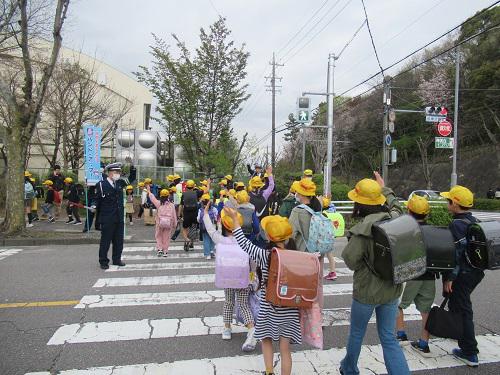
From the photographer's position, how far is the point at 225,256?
4.48 metres

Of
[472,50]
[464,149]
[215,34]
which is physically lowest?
[464,149]

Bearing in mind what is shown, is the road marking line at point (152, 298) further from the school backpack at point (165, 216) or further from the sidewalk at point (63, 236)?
the sidewalk at point (63, 236)

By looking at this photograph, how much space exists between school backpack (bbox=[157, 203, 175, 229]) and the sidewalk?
3046 millimetres

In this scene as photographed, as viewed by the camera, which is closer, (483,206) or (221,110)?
(221,110)

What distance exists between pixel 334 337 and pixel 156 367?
1974 millimetres

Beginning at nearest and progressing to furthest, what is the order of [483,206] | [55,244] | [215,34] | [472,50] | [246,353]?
[246,353]
[55,244]
[215,34]
[483,206]
[472,50]

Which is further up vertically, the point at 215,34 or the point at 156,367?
the point at 215,34

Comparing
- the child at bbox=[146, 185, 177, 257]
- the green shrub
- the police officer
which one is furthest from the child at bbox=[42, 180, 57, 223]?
the green shrub

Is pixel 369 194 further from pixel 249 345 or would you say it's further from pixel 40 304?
pixel 40 304

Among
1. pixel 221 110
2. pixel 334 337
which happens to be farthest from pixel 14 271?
pixel 221 110

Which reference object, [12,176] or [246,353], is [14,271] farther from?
[246,353]

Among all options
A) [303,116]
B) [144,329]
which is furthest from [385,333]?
[303,116]

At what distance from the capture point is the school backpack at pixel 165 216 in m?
9.20

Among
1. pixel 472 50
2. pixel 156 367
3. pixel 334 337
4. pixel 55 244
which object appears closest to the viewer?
pixel 156 367
